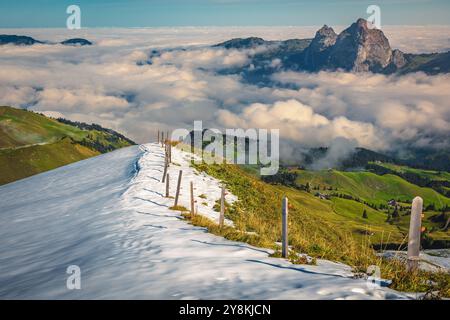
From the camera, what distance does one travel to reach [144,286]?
10086 mm

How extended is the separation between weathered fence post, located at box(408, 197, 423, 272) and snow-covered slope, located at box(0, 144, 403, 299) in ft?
5.29

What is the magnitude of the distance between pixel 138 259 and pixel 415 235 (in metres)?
8.58

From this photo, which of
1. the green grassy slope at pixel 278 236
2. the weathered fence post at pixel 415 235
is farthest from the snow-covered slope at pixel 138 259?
the weathered fence post at pixel 415 235

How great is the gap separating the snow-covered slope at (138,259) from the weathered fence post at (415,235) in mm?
1611

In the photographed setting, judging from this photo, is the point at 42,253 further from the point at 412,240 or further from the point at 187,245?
the point at 412,240

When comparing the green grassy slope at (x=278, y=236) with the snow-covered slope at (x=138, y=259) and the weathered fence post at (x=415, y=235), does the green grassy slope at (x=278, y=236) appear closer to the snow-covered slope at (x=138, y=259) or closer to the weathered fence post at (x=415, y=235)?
the weathered fence post at (x=415, y=235)

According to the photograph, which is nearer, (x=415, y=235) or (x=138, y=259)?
(x=415, y=235)

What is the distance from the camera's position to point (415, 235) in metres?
10.2

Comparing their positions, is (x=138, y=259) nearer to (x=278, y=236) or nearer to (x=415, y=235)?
(x=278, y=236)

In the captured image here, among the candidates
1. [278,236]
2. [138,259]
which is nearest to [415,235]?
[138,259]

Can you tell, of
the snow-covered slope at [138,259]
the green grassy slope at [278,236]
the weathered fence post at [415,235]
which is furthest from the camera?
the green grassy slope at [278,236]

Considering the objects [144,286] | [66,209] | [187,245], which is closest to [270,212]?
[66,209]

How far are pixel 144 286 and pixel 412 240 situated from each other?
724cm

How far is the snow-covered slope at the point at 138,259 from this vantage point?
31.4 feet
